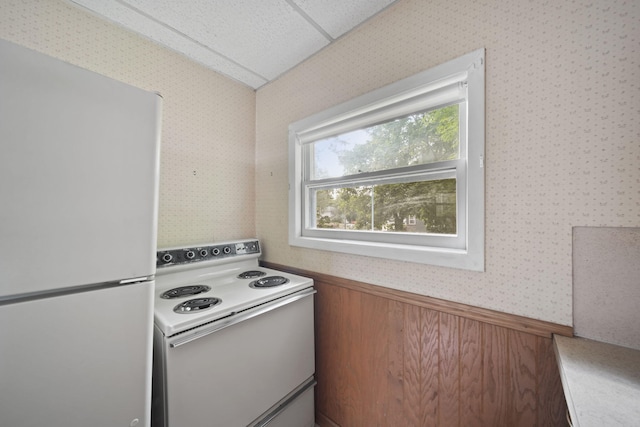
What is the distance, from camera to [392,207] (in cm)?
145

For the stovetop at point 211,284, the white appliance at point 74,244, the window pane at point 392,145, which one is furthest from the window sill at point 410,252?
the white appliance at point 74,244

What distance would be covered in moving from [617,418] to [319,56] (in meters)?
2.03

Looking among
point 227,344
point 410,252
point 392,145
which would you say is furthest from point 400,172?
point 227,344

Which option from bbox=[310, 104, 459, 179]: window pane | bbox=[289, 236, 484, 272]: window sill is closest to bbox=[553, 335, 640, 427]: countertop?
bbox=[289, 236, 484, 272]: window sill

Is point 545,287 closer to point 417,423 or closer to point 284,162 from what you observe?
point 417,423

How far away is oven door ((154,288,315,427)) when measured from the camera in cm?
96

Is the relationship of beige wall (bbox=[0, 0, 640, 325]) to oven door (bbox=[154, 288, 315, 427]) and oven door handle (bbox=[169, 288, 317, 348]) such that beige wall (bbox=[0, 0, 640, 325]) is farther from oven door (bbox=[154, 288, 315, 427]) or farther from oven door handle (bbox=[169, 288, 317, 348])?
oven door (bbox=[154, 288, 315, 427])

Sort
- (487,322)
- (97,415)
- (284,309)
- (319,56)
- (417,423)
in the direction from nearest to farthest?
(97,415) < (487,322) < (417,423) < (284,309) < (319,56)

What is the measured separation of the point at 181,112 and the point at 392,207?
1.61m

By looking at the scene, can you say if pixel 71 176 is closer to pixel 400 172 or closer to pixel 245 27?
pixel 245 27

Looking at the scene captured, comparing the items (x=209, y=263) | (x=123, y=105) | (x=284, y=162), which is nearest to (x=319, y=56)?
(x=284, y=162)

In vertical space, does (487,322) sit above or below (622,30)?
below

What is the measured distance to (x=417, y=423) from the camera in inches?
47.3

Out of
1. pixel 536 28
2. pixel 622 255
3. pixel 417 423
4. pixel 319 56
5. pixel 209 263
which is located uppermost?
pixel 319 56
